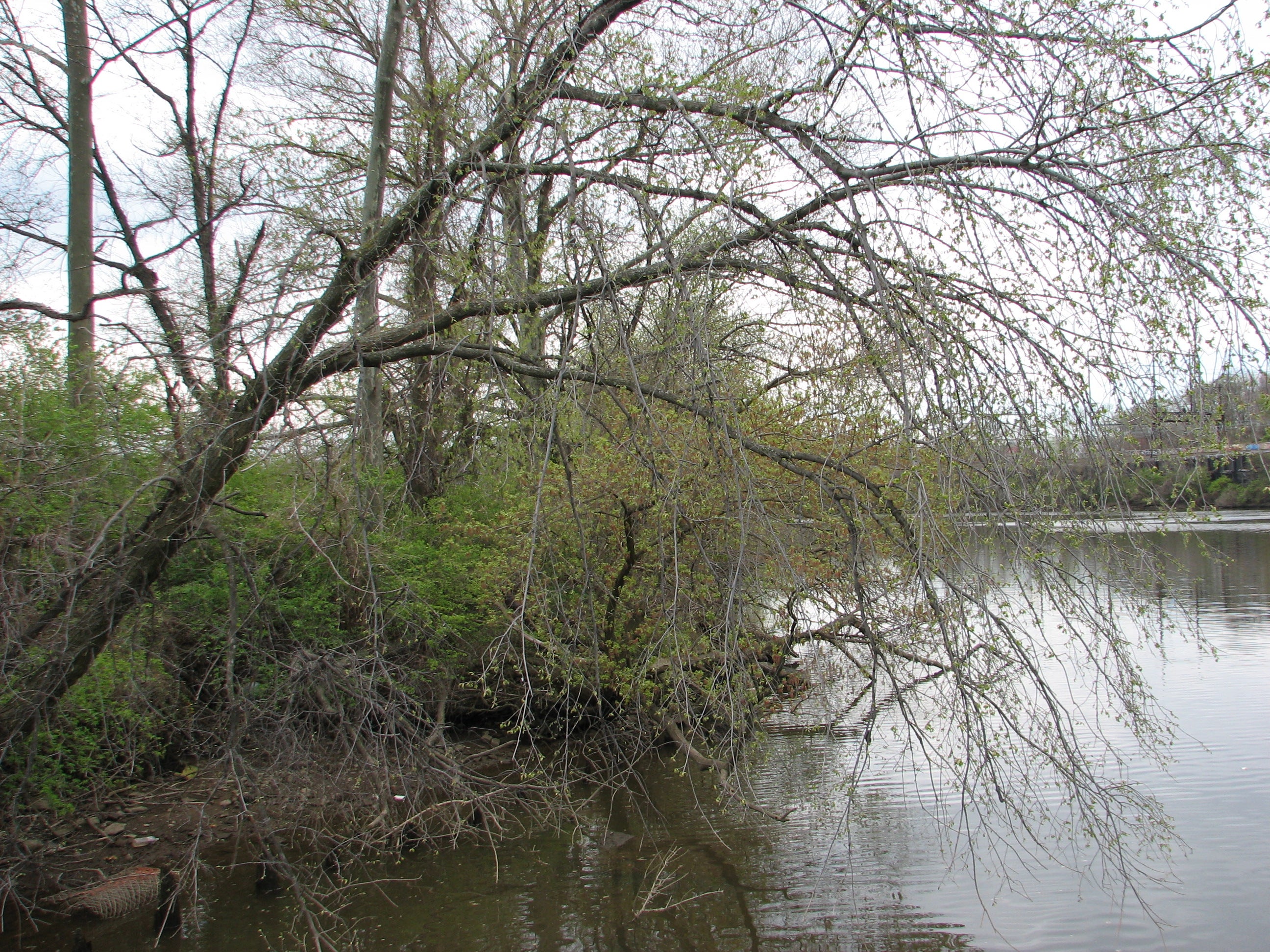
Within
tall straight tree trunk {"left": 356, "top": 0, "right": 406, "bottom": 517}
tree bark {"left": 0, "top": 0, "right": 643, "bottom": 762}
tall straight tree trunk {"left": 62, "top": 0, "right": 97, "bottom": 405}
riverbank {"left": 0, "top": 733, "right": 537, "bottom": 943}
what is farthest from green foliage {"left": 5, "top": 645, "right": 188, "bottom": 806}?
tall straight tree trunk {"left": 62, "top": 0, "right": 97, "bottom": 405}

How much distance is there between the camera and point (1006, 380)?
350cm

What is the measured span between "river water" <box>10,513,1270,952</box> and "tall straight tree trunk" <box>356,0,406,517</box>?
3.27 metres

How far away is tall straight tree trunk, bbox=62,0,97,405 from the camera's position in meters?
10.5

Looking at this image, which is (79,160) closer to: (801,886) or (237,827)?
(237,827)

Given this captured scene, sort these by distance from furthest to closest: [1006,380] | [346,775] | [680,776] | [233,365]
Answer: [680,776] < [346,775] < [233,365] < [1006,380]

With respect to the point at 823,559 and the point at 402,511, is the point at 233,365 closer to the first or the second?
the point at 402,511

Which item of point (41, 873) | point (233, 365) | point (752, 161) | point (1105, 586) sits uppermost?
point (752, 161)

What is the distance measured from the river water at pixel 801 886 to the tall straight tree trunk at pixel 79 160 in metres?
7.26

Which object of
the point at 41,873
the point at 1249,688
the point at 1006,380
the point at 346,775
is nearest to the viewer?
the point at 1006,380

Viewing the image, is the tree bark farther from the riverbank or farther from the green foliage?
the riverbank

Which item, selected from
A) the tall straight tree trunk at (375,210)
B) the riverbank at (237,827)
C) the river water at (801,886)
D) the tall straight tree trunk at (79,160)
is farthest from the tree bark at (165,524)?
the tall straight tree trunk at (79,160)

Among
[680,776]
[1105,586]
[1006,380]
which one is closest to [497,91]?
[1006,380]

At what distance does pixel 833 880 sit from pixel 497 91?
646 centimetres

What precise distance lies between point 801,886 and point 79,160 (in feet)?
38.0
